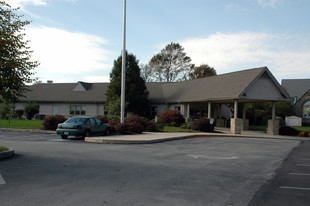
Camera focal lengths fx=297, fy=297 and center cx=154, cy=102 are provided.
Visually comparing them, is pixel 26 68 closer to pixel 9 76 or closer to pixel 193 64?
pixel 9 76

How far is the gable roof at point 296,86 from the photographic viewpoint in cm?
6316

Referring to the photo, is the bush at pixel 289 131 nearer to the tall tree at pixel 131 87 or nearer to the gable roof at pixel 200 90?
the gable roof at pixel 200 90

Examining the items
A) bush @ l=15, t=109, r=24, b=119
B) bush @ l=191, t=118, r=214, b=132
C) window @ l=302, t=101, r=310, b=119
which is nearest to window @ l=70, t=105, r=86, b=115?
bush @ l=15, t=109, r=24, b=119

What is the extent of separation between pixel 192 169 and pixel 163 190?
280 centimetres

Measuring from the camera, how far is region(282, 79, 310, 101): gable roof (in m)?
63.2

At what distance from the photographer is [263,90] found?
26.9m

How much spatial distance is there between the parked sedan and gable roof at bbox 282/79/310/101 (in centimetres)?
5353

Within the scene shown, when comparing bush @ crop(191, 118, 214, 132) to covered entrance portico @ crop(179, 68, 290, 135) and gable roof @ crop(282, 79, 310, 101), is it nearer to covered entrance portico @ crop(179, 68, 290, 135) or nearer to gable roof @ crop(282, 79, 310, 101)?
covered entrance portico @ crop(179, 68, 290, 135)

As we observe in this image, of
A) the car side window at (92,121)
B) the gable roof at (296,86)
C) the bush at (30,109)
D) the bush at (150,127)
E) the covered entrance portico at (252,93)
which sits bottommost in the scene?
the bush at (150,127)

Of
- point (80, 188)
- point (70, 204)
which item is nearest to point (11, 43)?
point (80, 188)

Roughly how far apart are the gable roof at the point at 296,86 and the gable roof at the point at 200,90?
34550 millimetres

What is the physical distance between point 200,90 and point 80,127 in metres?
17.6

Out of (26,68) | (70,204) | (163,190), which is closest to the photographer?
(70,204)

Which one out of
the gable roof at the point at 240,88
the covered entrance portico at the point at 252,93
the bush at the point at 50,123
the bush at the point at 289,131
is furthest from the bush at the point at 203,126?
the bush at the point at 50,123
